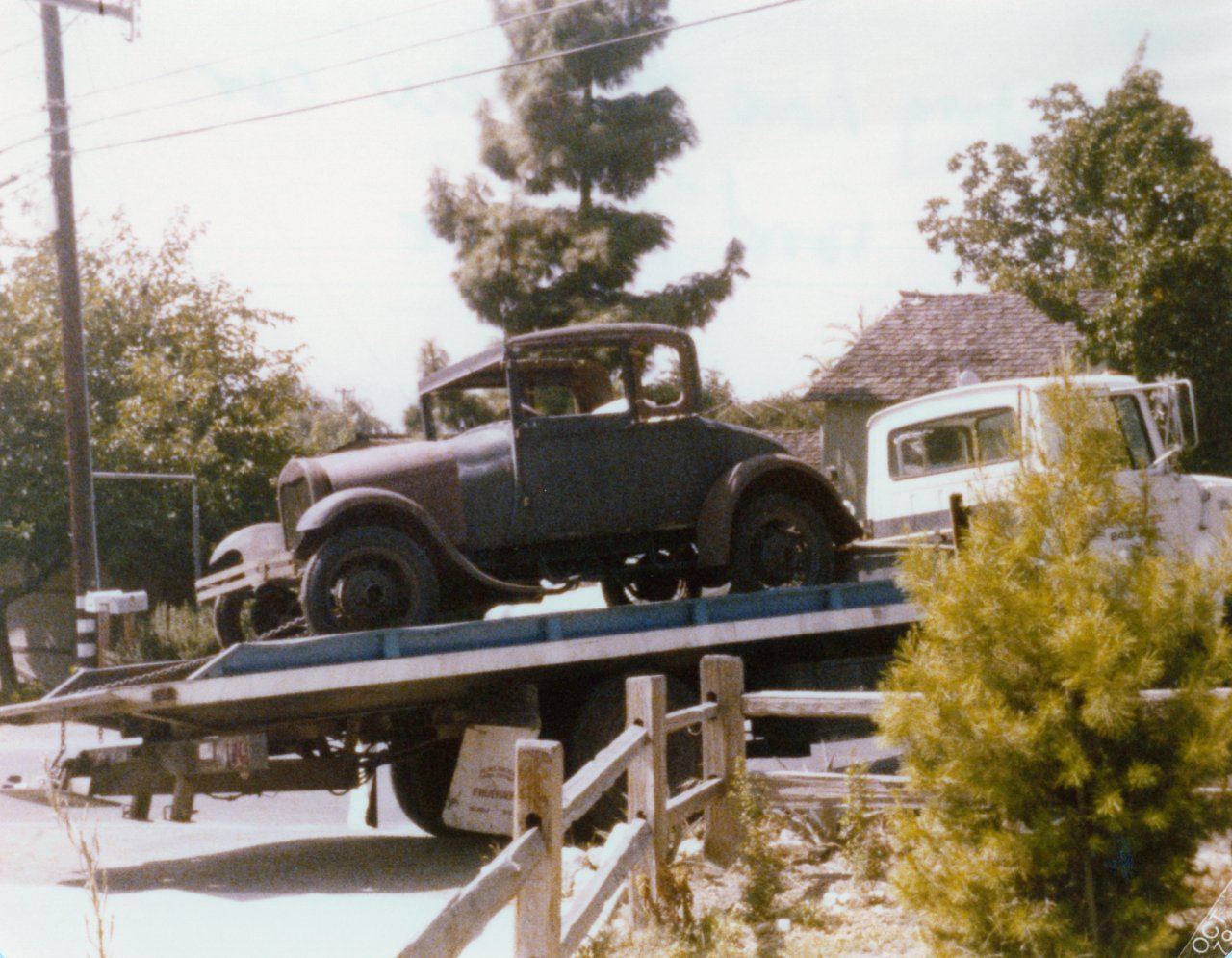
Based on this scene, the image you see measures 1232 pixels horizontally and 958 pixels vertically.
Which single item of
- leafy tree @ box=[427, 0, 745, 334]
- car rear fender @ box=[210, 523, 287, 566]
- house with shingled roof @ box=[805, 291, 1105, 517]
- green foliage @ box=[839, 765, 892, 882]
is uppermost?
leafy tree @ box=[427, 0, 745, 334]

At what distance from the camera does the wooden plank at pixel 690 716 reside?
616 centimetres

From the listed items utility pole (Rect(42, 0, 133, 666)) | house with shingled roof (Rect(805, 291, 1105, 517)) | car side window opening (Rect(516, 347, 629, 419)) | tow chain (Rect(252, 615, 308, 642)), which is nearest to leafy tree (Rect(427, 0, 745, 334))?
house with shingled roof (Rect(805, 291, 1105, 517))

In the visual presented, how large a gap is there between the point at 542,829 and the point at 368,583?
371cm

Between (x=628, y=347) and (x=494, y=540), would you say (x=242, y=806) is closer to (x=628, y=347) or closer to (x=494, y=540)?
(x=494, y=540)

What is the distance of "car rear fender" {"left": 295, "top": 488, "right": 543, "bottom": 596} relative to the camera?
737cm

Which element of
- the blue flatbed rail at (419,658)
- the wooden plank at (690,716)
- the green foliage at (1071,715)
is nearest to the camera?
the green foliage at (1071,715)

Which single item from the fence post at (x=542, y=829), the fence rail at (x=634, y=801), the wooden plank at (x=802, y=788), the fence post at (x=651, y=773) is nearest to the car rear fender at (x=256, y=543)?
the fence rail at (x=634, y=801)

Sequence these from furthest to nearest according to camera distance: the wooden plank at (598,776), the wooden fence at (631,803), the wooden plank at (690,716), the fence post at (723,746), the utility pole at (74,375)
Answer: the utility pole at (74,375) < the fence post at (723,746) < the wooden plank at (690,716) < the wooden plank at (598,776) < the wooden fence at (631,803)

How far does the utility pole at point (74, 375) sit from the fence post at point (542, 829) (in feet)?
37.4

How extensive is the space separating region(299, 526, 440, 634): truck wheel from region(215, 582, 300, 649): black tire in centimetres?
110

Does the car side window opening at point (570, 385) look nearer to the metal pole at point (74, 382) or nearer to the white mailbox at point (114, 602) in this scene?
the white mailbox at point (114, 602)

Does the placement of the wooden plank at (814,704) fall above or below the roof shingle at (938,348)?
below

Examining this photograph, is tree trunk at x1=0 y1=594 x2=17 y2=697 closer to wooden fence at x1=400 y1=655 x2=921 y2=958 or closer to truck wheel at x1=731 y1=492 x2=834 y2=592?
truck wheel at x1=731 y1=492 x2=834 y2=592

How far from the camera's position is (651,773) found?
5.82m
